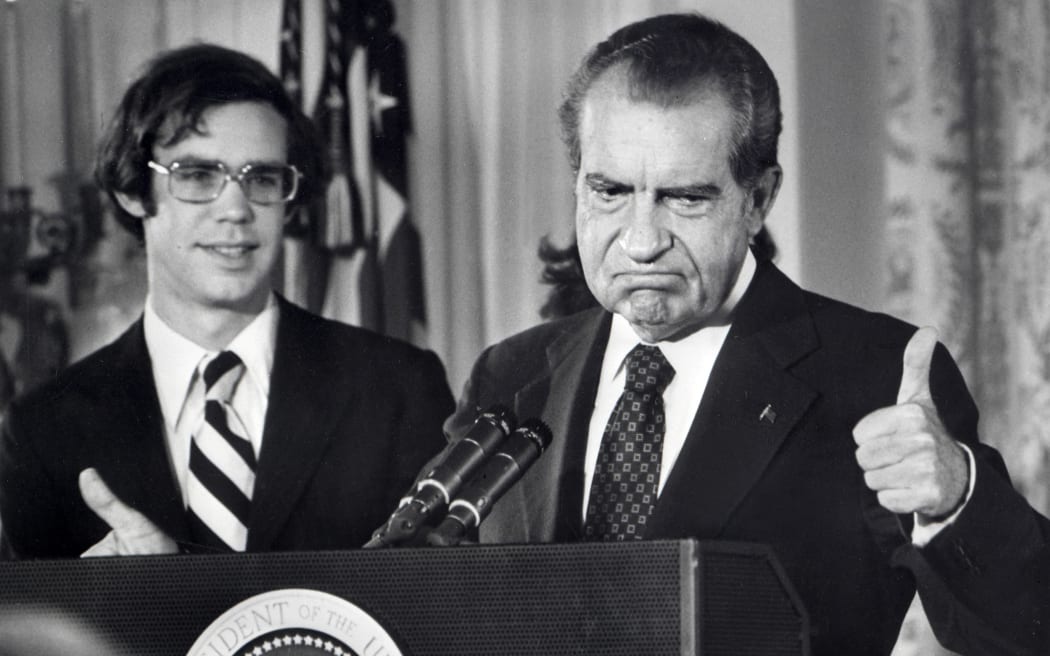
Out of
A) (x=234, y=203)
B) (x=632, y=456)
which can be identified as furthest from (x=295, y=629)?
(x=234, y=203)

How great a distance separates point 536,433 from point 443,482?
0.18 m

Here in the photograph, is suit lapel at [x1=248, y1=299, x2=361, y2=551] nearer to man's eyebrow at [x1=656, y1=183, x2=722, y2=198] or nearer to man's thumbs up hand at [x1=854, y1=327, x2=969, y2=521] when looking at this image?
man's eyebrow at [x1=656, y1=183, x2=722, y2=198]

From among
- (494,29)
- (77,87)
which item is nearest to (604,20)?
(494,29)

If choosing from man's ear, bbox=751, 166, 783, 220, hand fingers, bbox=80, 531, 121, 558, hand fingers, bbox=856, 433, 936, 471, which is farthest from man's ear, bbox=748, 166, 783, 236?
hand fingers, bbox=80, 531, 121, 558

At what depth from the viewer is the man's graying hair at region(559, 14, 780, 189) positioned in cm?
262

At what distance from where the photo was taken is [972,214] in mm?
2688

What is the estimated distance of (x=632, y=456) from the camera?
2629 millimetres

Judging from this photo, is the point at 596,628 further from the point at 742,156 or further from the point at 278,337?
the point at 278,337

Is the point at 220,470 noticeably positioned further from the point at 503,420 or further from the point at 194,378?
the point at 503,420

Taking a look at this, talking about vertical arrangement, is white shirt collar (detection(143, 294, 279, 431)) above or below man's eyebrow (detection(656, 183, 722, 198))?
below

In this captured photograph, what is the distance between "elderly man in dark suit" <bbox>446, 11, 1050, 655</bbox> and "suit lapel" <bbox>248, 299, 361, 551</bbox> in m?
0.47

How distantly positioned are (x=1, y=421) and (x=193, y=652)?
134cm

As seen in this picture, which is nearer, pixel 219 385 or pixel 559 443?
pixel 559 443

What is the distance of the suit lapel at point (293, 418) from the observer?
300 centimetres
